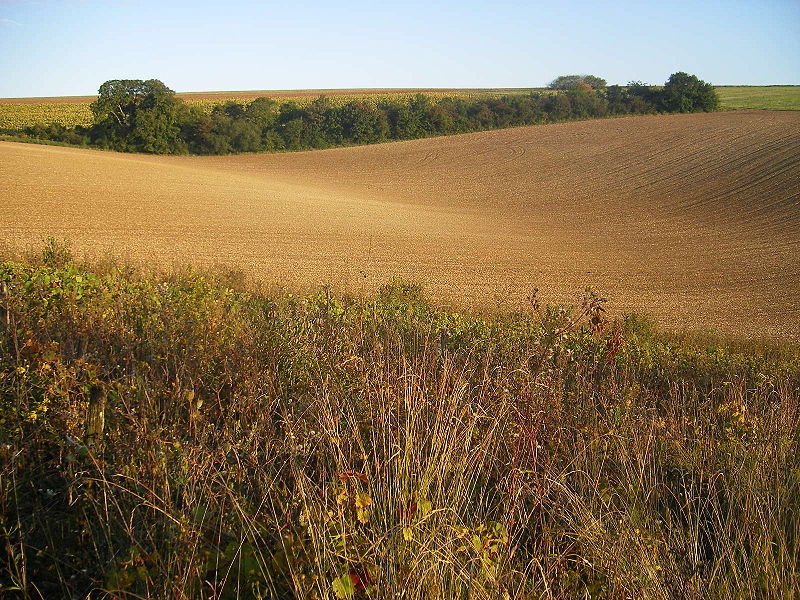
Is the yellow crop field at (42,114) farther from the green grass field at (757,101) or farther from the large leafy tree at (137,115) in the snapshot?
the green grass field at (757,101)

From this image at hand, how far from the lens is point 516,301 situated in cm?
1798

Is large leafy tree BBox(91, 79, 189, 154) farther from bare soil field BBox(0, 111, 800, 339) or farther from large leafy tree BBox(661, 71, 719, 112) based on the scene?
large leafy tree BBox(661, 71, 719, 112)

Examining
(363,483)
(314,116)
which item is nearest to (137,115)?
(314,116)

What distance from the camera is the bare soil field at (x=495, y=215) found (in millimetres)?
21688

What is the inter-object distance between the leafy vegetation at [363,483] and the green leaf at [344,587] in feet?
0.17

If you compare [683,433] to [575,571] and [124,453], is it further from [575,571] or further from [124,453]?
[124,453]

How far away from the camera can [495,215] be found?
41.4m

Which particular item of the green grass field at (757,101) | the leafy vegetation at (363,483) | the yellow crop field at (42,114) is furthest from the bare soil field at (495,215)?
the yellow crop field at (42,114)

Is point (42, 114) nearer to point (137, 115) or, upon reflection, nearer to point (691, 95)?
point (137, 115)

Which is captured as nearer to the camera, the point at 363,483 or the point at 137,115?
the point at 363,483

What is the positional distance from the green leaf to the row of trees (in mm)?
63059

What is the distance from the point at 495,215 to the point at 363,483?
129ft

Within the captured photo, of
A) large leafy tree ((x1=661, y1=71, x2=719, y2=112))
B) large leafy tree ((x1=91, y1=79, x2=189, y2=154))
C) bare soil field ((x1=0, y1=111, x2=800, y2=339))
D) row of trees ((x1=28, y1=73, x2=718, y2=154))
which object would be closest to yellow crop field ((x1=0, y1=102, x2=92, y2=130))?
large leafy tree ((x1=91, y1=79, x2=189, y2=154))

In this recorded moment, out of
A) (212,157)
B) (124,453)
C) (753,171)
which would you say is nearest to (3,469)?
(124,453)
